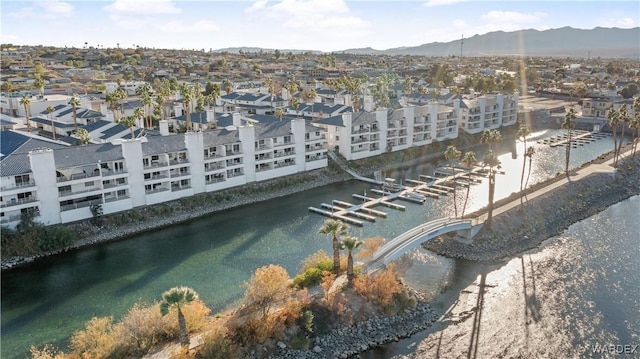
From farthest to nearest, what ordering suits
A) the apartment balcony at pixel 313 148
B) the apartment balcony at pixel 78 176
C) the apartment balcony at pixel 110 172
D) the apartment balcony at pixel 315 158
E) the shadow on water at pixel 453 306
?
the apartment balcony at pixel 315 158, the apartment balcony at pixel 313 148, the apartment balcony at pixel 110 172, the apartment balcony at pixel 78 176, the shadow on water at pixel 453 306

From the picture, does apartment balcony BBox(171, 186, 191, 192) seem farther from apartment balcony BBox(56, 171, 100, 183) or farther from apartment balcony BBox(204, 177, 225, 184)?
apartment balcony BBox(56, 171, 100, 183)

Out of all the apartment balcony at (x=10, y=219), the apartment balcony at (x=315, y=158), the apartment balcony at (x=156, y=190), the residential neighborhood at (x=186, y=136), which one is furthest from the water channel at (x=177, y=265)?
the apartment balcony at (x=315, y=158)

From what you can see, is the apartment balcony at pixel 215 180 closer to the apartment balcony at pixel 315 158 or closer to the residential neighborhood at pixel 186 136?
the residential neighborhood at pixel 186 136

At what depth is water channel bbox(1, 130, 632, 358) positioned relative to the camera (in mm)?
39219

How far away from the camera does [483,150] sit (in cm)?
9588

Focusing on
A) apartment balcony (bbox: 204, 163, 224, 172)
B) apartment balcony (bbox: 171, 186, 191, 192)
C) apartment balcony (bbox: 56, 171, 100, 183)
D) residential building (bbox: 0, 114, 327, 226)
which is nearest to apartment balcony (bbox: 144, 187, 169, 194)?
residential building (bbox: 0, 114, 327, 226)

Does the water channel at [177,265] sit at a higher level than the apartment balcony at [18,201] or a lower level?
lower

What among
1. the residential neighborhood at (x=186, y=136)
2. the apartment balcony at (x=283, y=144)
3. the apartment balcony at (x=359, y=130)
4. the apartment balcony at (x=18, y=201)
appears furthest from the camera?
the apartment balcony at (x=359, y=130)

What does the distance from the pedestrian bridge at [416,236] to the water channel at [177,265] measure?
2.62 meters

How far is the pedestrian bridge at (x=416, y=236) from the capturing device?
42594 millimetres

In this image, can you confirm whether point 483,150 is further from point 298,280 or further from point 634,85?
point 634,85

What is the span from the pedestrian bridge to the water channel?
262 centimetres

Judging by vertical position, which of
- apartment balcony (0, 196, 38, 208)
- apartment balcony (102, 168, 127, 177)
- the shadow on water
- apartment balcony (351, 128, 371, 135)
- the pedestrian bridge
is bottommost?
the shadow on water

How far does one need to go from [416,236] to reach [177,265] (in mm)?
22540
